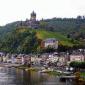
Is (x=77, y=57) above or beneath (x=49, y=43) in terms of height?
beneath

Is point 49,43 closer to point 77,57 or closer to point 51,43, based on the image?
point 51,43

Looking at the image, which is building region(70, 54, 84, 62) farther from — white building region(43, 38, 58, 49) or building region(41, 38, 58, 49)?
building region(41, 38, 58, 49)

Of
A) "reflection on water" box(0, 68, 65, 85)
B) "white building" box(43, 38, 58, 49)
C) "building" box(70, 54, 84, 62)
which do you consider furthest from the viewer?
"white building" box(43, 38, 58, 49)

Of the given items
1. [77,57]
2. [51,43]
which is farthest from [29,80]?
[51,43]

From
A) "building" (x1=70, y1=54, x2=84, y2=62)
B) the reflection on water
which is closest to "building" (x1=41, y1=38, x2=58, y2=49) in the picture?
"building" (x1=70, y1=54, x2=84, y2=62)

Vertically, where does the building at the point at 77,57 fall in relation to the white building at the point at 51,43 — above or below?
below

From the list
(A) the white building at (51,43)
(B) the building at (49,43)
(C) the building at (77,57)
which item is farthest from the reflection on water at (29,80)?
(B) the building at (49,43)

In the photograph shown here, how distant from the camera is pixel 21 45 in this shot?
18350 cm

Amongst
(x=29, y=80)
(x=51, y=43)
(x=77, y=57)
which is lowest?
(x=29, y=80)

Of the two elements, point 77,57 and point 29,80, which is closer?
point 29,80

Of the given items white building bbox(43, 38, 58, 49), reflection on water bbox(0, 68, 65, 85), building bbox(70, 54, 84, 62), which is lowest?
reflection on water bbox(0, 68, 65, 85)

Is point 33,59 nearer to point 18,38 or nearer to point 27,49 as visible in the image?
point 27,49

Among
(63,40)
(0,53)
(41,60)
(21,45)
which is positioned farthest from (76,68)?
(0,53)

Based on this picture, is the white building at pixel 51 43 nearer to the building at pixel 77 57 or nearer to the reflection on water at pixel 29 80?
the building at pixel 77 57
